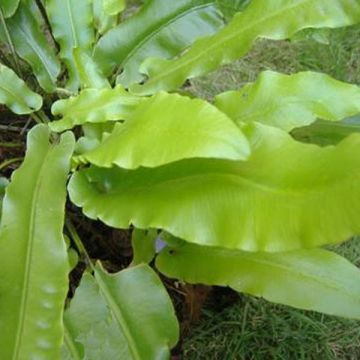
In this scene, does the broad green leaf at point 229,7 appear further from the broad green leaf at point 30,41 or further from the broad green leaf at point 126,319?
the broad green leaf at point 126,319

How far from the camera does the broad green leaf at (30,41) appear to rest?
1.23 metres

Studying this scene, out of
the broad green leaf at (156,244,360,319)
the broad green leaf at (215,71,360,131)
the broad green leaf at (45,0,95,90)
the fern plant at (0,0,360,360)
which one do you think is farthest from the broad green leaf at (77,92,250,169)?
the broad green leaf at (45,0,95,90)

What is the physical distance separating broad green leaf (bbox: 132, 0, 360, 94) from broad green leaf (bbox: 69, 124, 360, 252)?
180 mm

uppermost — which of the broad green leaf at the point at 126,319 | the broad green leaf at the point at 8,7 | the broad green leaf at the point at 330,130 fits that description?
the broad green leaf at the point at 8,7

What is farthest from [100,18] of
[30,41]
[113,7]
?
[30,41]

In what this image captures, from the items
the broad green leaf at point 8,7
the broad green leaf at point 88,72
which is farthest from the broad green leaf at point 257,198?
the broad green leaf at point 8,7

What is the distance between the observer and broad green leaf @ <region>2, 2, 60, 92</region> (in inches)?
48.3

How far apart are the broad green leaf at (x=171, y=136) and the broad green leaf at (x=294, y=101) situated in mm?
121

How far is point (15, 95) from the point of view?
1.08m

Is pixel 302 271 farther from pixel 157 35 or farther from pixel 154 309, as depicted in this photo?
pixel 157 35

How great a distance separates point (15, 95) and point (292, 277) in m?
0.53

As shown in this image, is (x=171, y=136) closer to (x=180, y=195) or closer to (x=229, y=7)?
(x=180, y=195)

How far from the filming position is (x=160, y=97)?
0.83 metres

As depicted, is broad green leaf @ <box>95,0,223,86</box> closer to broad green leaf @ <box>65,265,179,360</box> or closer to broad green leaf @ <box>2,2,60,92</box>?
broad green leaf @ <box>2,2,60,92</box>
